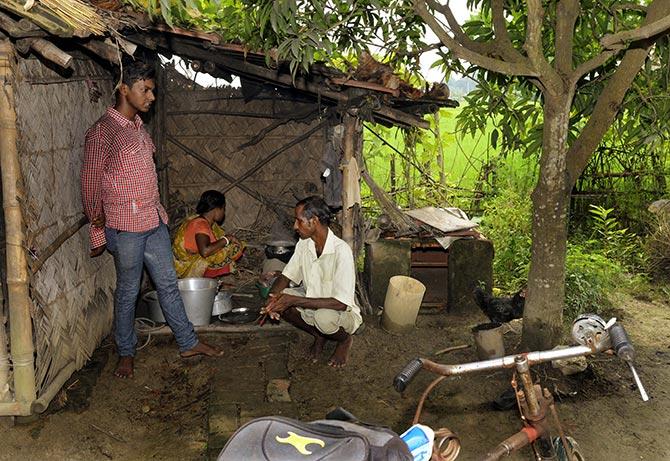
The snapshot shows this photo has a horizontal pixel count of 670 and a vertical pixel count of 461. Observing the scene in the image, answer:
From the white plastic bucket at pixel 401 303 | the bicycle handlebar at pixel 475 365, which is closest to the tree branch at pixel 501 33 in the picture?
the white plastic bucket at pixel 401 303

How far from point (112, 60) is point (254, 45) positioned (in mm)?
1131

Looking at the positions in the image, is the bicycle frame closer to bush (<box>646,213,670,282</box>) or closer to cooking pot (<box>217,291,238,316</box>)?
cooking pot (<box>217,291,238,316</box>)

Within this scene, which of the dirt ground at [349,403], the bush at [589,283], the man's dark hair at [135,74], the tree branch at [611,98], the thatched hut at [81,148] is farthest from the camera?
the bush at [589,283]

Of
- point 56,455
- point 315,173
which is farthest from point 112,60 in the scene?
point 315,173

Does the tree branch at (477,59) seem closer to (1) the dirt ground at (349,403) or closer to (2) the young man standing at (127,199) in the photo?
(2) the young man standing at (127,199)

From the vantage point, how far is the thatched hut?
4.20 metres

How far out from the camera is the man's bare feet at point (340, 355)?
5.60 m

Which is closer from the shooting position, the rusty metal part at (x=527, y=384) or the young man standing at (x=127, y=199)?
the rusty metal part at (x=527, y=384)

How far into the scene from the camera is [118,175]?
4754 mm

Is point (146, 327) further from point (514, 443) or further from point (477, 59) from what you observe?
point (514, 443)

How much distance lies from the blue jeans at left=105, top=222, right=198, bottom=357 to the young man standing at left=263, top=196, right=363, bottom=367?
77 centimetres

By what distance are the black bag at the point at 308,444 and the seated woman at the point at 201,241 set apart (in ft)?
14.6

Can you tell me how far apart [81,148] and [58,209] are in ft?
2.48

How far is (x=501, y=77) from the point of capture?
233 inches
